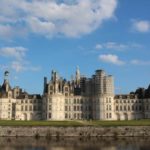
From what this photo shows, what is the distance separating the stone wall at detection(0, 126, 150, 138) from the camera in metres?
70.2

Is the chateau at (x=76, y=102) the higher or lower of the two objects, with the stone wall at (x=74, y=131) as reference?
higher

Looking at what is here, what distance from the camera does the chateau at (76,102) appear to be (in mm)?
114938

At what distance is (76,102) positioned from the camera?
117938mm

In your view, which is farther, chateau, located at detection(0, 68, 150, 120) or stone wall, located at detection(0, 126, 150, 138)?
chateau, located at detection(0, 68, 150, 120)

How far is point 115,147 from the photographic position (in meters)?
52.7

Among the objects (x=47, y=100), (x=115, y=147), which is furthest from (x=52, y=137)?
(x=47, y=100)

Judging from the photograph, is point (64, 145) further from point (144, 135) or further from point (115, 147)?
point (144, 135)

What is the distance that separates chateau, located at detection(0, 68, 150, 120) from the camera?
377 feet

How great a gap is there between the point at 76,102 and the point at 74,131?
47283mm

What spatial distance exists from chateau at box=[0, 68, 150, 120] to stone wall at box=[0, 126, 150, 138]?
4223 centimetres

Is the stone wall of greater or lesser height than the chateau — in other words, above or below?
below

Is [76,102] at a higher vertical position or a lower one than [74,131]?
higher

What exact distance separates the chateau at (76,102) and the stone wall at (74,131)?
42.2 m

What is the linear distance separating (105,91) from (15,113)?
81.9 feet
